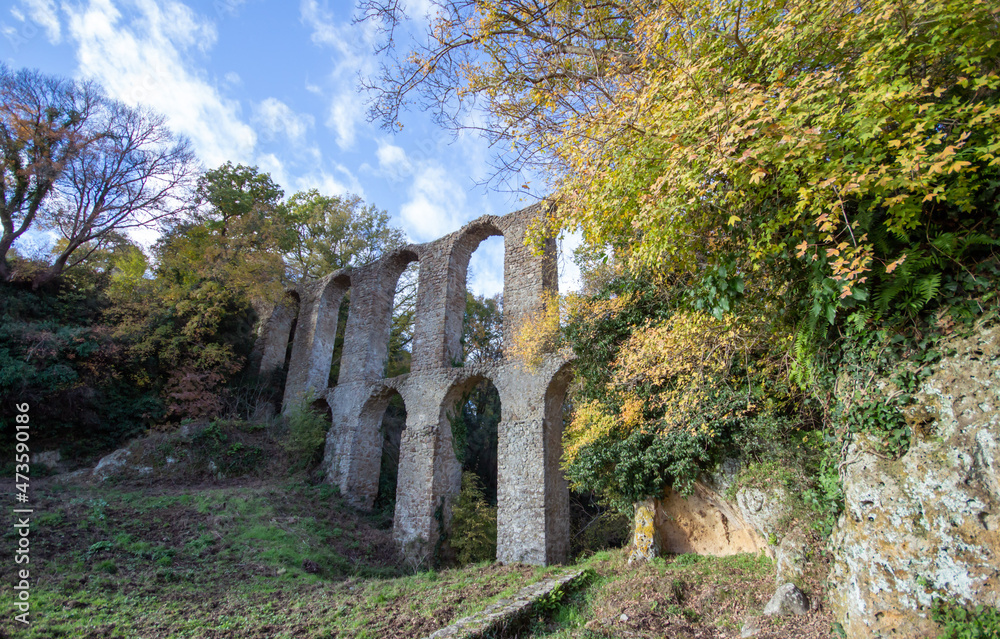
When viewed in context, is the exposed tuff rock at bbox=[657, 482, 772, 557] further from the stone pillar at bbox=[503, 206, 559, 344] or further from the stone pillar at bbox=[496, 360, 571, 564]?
the stone pillar at bbox=[503, 206, 559, 344]

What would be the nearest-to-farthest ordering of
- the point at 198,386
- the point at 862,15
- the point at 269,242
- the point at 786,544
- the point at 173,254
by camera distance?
the point at 862,15
the point at 786,544
the point at 198,386
the point at 173,254
the point at 269,242

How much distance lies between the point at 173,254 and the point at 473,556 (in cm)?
1223

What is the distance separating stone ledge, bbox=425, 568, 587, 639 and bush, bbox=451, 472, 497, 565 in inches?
138

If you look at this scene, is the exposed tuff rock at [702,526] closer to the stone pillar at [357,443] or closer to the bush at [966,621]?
the bush at [966,621]

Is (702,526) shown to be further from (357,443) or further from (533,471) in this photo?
(357,443)

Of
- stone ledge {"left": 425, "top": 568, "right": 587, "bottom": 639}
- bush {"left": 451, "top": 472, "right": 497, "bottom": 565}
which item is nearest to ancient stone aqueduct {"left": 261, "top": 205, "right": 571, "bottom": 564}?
bush {"left": 451, "top": 472, "right": 497, "bottom": 565}

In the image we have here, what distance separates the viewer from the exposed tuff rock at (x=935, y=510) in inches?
120

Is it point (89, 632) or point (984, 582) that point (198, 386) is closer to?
point (89, 632)

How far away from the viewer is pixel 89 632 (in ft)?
16.8

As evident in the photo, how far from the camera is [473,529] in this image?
36.7 ft

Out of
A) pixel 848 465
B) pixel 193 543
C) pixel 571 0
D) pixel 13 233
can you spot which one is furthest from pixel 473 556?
pixel 13 233

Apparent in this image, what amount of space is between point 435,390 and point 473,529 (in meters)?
3.26

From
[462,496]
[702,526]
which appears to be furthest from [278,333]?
[702,526]

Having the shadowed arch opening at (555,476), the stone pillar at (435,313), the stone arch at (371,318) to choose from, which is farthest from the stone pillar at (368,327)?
the shadowed arch opening at (555,476)
